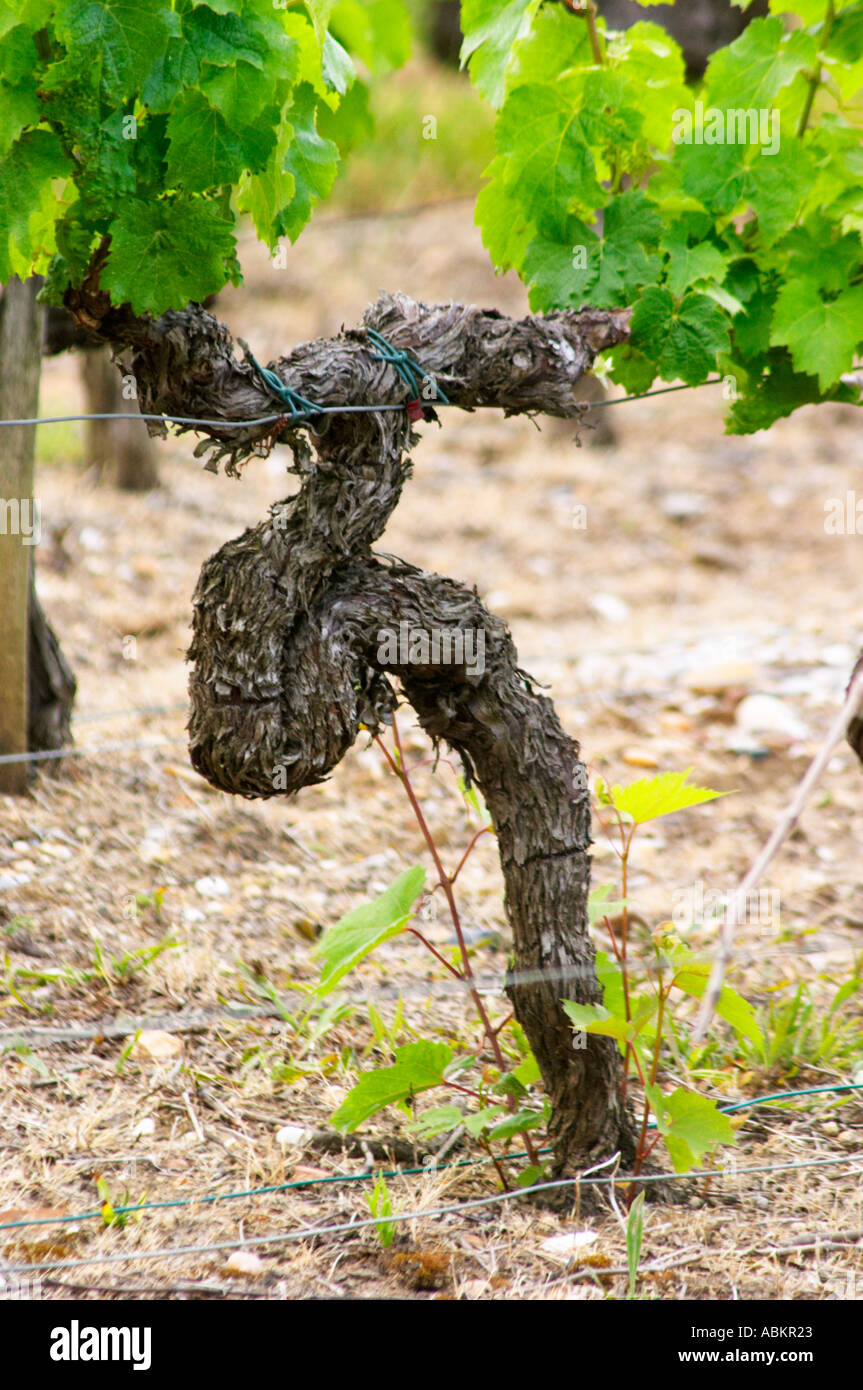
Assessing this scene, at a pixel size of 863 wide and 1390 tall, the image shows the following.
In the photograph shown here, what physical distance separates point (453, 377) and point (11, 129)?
63 centimetres

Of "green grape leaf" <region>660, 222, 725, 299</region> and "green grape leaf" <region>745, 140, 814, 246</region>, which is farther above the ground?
"green grape leaf" <region>745, 140, 814, 246</region>

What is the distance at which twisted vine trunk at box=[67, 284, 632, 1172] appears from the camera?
61.5 inches

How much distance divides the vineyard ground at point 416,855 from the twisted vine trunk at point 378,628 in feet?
1.00

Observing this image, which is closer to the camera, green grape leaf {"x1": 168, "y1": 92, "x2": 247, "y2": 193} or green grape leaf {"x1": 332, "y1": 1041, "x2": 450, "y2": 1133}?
green grape leaf {"x1": 168, "y1": 92, "x2": 247, "y2": 193}

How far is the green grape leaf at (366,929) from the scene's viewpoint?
1647 millimetres

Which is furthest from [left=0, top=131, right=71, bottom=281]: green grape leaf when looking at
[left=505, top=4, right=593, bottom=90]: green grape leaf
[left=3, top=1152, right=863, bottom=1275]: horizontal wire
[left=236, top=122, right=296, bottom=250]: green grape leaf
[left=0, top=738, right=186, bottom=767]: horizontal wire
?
[left=0, top=738, right=186, bottom=767]: horizontal wire

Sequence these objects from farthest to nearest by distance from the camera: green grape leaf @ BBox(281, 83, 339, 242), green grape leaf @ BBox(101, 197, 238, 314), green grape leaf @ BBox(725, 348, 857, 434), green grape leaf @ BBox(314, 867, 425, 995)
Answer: green grape leaf @ BBox(725, 348, 857, 434) → green grape leaf @ BBox(314, 867, 425, 995) → green grape leaf @ BBox(281, 83, 339, 242) → green grape leaf @ BBox(101, 197, 238, 314)

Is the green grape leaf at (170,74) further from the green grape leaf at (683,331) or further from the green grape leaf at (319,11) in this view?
the green grape leaf at (683,331)

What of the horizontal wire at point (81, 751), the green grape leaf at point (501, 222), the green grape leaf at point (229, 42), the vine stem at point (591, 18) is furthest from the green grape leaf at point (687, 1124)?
the horizontal wire at point (81, 751)

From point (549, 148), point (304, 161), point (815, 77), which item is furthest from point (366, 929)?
point (815, 77)

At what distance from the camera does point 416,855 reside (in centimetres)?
306

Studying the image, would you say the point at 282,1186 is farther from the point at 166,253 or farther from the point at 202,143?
the point at 202,143

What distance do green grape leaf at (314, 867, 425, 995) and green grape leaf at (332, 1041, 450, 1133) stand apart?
0.15 metres

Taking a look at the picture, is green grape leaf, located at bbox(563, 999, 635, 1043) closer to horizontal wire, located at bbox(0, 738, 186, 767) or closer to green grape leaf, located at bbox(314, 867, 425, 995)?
green grape leaf, located at bbox(314, 867, 425, 995)
